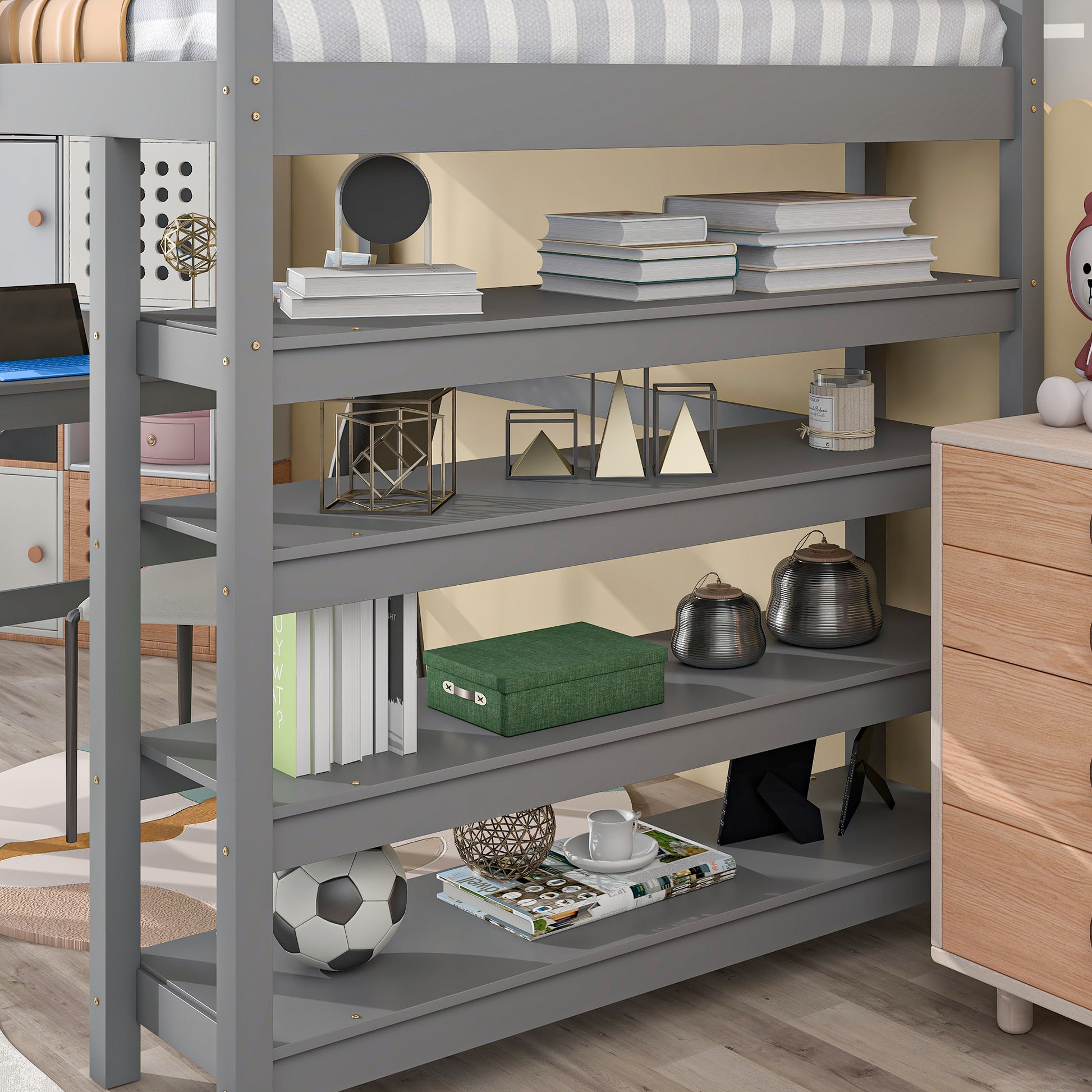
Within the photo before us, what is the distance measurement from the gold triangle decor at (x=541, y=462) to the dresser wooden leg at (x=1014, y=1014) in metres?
0.91

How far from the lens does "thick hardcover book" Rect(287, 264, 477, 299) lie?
180cm

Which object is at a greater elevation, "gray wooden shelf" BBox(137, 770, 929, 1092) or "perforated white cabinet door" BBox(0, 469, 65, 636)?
"perforated white cabinet door" BBox(0, 469, 65, 636)

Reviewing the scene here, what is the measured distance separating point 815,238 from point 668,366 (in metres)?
0.62

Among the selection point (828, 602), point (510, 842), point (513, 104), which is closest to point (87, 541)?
point (510, 842)

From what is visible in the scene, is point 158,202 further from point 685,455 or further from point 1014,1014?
point 1014,1014

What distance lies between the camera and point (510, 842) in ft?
7.30

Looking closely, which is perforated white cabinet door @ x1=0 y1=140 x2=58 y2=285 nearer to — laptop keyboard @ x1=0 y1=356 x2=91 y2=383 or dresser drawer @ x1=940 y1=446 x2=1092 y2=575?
laptop keyboard @ x1=0 y1=356 x2=91 y2=383

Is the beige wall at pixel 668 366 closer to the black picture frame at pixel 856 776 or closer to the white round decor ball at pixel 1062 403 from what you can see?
the black picture frame at pixel 856 776

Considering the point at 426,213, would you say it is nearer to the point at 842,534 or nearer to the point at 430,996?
the point at 430,996

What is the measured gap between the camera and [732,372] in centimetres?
289

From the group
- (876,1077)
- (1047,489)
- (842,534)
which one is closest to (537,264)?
(842,534)

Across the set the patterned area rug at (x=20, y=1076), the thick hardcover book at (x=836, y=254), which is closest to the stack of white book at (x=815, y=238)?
the thick hardcover book at (x=836, y=254)

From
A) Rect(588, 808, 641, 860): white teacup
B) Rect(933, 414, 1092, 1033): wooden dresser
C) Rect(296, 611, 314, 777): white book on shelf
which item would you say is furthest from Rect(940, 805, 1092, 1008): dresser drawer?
Rect(296, 611, 314, 777): white book on shelf

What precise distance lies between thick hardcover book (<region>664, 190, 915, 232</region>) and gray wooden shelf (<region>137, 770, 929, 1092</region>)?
0.93 m
